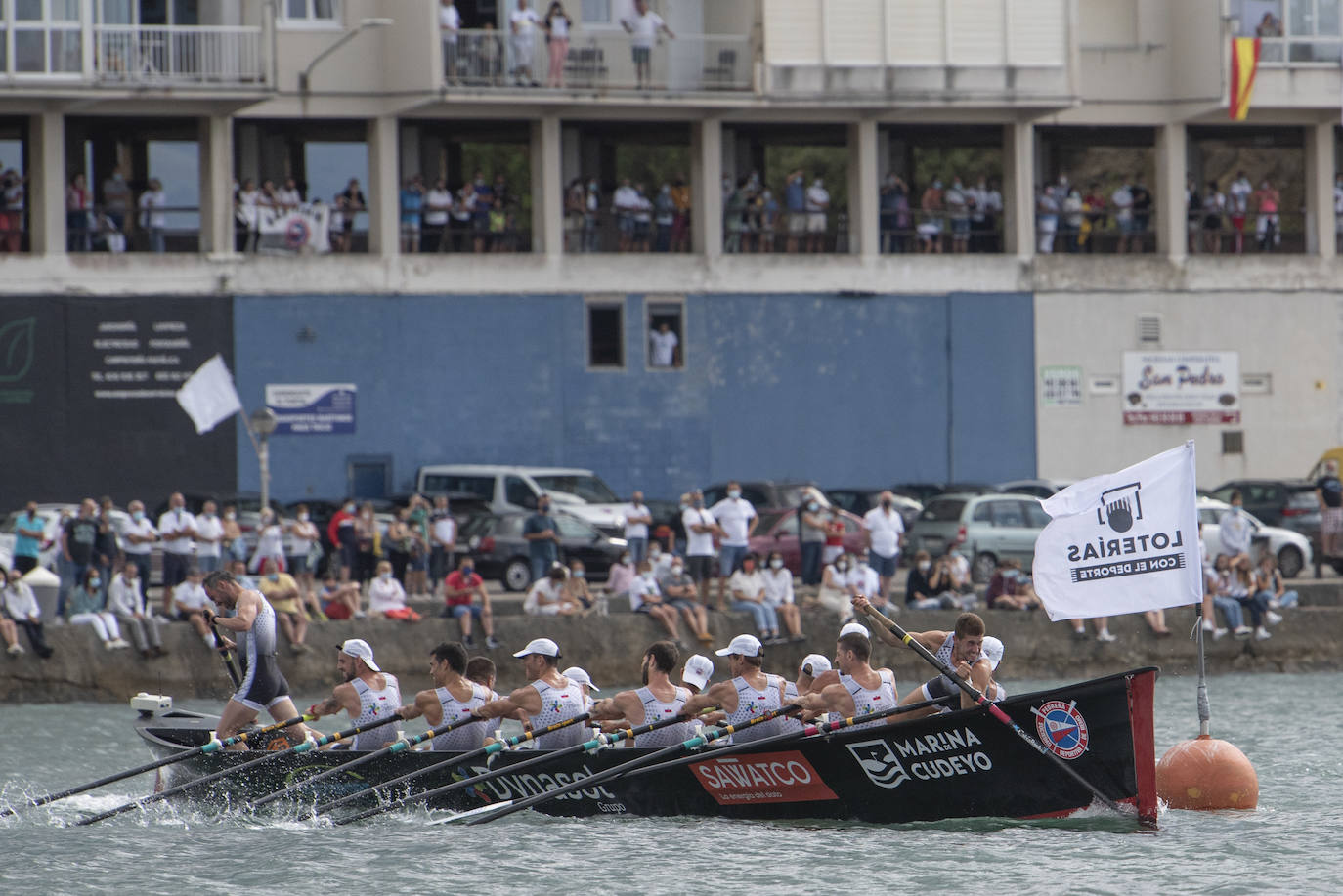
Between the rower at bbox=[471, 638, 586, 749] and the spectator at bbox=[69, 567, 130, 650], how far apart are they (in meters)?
9.44

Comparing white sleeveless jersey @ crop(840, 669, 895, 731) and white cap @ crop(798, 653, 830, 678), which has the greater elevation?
white cap @ crop(798, 653, 830, 678)

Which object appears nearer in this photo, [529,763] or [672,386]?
[529,763]

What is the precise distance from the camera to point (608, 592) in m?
29.8

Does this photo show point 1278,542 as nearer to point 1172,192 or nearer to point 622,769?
point 1172,192

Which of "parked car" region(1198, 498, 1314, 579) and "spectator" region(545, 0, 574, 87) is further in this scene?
"spectator" region(545, 0, 574, 87)

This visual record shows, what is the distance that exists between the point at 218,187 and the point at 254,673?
69.9ft

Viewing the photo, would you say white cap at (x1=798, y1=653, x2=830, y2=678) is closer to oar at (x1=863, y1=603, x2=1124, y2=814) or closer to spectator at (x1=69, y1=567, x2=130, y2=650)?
oar at (x1=863, y1=603, x2=1124, y2=814)

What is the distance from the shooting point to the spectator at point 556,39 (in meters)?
39.0

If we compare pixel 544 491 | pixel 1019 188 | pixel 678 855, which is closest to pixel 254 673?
pixel 678 855

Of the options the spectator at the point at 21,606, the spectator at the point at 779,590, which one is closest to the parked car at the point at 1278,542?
the spectator at the point at 779,590

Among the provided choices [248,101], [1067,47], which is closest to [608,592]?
[248,101]

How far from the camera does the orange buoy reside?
17.8m

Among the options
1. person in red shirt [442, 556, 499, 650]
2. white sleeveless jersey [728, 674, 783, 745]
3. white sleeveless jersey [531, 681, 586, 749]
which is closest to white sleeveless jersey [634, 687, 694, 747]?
white sleeveless jersey [728, 674, 783, 745]

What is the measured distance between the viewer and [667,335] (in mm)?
41219
